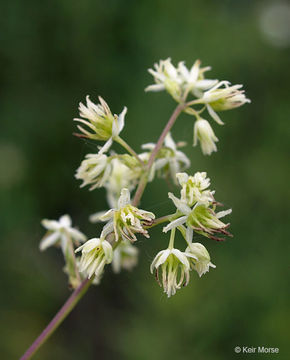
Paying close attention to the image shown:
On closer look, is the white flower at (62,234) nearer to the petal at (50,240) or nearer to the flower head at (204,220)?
the petal at (50,240)

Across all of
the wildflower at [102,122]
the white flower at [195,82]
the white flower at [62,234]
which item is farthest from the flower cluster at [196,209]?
the white flower at [62,234]

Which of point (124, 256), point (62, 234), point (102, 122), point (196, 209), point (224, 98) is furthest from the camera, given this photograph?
point (124, 256)

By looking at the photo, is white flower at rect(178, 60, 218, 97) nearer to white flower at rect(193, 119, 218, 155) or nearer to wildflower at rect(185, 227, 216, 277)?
white flower at rect(193, 119, 218, 155)

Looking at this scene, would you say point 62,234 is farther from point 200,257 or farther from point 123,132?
point 123,132

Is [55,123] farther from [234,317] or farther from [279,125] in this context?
[234,317]

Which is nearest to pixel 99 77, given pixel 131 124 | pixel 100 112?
pixel 131 124

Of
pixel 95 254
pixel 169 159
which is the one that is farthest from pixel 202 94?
pixel 95 254

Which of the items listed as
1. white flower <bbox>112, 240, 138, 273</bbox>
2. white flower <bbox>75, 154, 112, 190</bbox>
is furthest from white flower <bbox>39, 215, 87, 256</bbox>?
white flower <bbox>75, 154, 112, 190</bbox>
